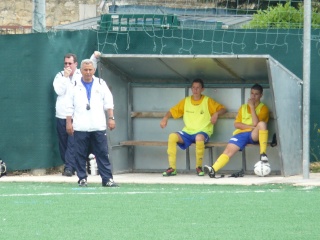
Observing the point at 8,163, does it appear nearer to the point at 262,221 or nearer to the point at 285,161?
the point at 285,161

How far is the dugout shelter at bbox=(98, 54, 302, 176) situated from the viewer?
16266 mm

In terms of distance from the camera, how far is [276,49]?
57.1 ft

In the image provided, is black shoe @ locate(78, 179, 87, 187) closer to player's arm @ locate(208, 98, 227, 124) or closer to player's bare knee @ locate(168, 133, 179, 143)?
player's bare knee @ locate(168, 133, 179, 143)

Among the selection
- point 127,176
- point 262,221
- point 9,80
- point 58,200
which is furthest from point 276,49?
point 262,221

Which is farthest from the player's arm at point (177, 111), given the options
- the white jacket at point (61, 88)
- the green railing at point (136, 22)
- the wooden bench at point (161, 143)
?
the white jacket at point (61, 88)

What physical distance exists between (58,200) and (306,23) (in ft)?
16.1

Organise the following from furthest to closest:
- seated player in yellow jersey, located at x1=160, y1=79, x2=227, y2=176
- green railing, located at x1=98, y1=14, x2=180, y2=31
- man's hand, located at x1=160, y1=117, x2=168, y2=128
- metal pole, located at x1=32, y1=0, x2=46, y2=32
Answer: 1. green railing, located at x1=98, y1=14, x2=180, y2=31
2. metal pole, located at x1=32, y1=0, x2=46, y2=32
3. man's hand, located at x1=160, y1=117, x2=168, y2=128
4. seated player in yellow jersey, located at x1=160, y1=79, x2=227, y2=176

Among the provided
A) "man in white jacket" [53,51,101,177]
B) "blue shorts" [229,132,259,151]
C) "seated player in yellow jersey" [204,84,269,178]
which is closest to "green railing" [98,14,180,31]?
"man in white jacket" [53,51,101,177]

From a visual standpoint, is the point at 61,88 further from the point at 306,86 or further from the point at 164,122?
the point at 306,86

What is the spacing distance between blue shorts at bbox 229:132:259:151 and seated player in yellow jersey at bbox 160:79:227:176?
20.5 inches

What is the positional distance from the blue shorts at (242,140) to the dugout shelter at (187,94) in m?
0.44

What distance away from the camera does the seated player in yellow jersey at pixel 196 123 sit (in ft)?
56.0

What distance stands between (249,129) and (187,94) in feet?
5.39

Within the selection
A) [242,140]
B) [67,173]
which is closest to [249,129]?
[242,140]
